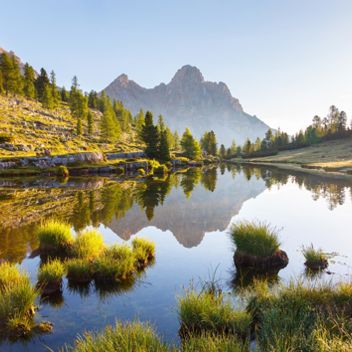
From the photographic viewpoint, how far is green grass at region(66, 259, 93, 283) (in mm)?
10539

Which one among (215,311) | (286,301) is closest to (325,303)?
(286,301)

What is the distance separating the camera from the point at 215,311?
7.17m

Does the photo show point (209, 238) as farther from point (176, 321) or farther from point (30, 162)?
point (30, 162)

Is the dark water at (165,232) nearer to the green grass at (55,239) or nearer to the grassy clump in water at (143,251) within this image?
the grassy clump in water at (143,251)

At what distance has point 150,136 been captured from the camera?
7681 cm

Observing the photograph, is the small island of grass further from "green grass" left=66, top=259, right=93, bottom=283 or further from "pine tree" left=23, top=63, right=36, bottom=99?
"pine tree" left=23, top=63, right=36, bottom=99

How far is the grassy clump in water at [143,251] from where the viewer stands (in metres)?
12.6

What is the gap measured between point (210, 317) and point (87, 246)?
7.30 metres

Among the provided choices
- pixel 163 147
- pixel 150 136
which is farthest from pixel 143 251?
pixel 163 147

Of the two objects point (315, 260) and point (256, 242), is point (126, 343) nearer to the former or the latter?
point (256, 242)

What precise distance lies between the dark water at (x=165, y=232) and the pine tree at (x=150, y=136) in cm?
4108

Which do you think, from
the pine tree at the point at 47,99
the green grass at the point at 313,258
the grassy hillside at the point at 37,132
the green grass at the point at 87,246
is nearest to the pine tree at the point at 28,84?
the grassy hillside at the point at 37,132

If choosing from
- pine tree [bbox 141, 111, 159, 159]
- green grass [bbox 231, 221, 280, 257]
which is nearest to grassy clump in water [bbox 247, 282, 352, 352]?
green grass [bbox 231, 221, 280, 257]

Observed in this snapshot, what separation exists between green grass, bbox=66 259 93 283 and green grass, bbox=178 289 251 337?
4.56m
